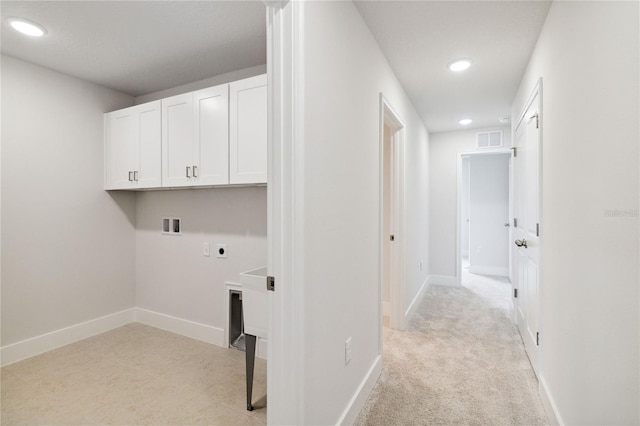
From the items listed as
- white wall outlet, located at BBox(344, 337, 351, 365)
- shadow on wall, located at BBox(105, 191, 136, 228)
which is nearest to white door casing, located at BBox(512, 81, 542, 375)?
white wall outlet, located at BBox(344, 337, 351, 365)

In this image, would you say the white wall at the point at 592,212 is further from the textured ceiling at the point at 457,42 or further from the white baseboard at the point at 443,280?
the white baseboard at the point at 443,280

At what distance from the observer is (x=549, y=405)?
5.92 ft

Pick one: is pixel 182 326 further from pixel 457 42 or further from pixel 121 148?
pixel 457 42

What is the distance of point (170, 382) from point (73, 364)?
3.01 ft

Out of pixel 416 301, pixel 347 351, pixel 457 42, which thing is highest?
pixel 457 42

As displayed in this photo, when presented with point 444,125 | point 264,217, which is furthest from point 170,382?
point 444,125

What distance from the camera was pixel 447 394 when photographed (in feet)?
6.79

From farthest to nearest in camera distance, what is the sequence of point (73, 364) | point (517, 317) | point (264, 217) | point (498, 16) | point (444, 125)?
point (444, 125), point (517, 317), point (264, 217), point (73, 364), point (498, 16)

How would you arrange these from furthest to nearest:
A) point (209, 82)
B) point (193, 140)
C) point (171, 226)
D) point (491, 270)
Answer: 1. point (491, 270)
2. point (171, 226)
3. point (209, 82)
4. point (193, 140)

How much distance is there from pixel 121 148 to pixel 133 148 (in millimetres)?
180

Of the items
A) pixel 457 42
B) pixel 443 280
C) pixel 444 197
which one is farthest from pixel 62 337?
pixel 444 197

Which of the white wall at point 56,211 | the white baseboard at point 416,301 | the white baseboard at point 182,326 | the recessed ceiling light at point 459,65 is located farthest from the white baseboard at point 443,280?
the white wall at point 56,211

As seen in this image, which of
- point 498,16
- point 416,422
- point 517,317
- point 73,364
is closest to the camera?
point 416,422

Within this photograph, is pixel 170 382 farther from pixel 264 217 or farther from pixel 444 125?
pixel 444 125
